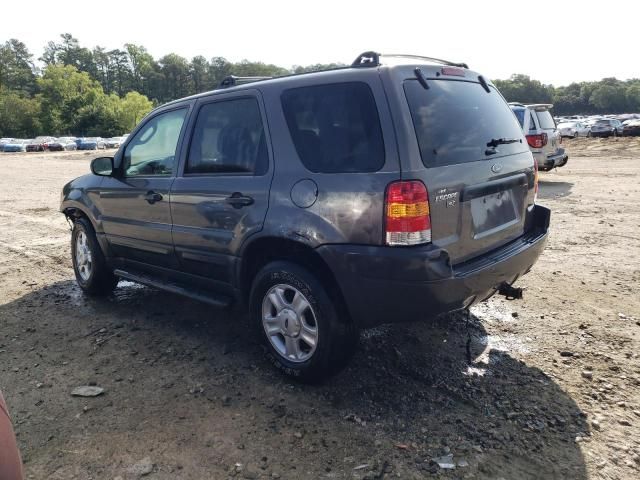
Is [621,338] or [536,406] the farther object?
[621,338]

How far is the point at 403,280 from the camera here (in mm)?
2756

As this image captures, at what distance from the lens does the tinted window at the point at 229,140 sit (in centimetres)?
345

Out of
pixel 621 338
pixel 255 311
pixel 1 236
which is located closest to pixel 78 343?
pixel 255 311

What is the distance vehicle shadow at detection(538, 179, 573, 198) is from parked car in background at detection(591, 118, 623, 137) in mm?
26746

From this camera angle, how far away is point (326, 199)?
2955 mm

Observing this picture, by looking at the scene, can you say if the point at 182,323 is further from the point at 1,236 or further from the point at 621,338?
the point at 1,236

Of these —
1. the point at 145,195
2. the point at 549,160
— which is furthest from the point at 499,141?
the point at 549,160

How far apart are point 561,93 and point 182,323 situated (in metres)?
151

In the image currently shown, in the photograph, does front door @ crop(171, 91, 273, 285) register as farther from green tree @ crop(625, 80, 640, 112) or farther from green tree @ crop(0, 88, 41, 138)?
green tree @ crop(625, 80, 640, 112)

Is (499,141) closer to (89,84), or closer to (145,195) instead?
(145,195)

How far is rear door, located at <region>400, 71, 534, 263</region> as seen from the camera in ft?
9.32

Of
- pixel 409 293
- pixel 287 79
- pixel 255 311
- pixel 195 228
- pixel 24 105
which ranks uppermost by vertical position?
pixel 24 105

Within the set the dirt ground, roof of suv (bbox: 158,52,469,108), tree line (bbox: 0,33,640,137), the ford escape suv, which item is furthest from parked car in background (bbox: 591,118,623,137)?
tree line (bbox: 0,33,640,137)

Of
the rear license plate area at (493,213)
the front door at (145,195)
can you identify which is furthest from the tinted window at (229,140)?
the rear license plate area at (493,213)
